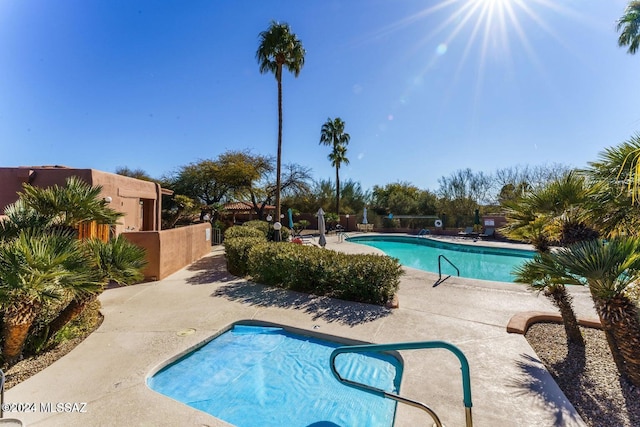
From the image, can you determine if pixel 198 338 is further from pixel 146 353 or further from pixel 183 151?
pixel 183 151

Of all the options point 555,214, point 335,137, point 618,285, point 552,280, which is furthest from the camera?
point 335,137

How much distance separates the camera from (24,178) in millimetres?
8008

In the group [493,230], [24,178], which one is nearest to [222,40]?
[24,178]

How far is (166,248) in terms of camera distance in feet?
28.4

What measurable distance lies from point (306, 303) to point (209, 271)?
5.08 m

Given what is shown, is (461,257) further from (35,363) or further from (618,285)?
(35,363)

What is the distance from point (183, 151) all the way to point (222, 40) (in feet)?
49.9

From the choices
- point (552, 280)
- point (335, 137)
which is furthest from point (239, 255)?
point (335, 137)

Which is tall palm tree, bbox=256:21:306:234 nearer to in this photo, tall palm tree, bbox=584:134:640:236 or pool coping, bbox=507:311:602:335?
pool coping, bbox=507:311:602:335

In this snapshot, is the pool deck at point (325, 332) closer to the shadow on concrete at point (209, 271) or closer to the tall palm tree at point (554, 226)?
the shadow on concrete at point (209, 271)

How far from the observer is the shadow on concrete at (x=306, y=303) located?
5355 millimetres

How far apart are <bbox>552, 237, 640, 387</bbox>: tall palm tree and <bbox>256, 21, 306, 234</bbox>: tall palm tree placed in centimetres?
1363

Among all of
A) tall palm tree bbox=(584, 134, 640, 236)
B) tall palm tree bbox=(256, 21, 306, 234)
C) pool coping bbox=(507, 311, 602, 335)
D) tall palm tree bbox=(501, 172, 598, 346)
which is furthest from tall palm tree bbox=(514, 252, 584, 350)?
tall palm tree bbox=(256, 21, 306, 234)

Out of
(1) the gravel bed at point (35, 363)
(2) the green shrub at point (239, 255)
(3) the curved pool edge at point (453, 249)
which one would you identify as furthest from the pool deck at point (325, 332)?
(3) the curved pool edge at point (453, 249)
